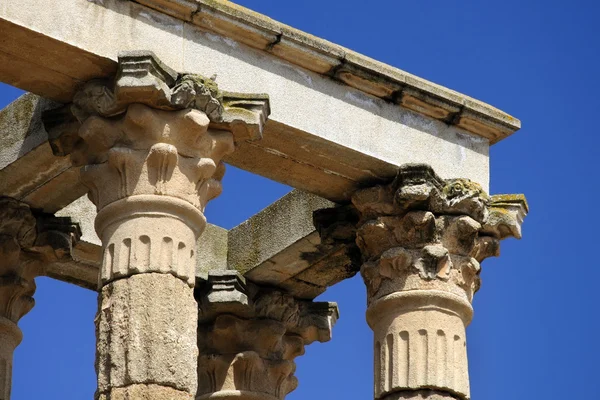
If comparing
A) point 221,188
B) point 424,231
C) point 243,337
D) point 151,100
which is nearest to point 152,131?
point 151,100

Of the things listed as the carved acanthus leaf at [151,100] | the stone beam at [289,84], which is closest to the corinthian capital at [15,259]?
Result: the stone beam at [289,84]

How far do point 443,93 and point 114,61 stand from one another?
487cm

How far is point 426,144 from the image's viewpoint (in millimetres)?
26641

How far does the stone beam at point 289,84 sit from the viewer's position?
23.7 meters

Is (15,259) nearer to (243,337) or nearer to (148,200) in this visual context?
(243,337)

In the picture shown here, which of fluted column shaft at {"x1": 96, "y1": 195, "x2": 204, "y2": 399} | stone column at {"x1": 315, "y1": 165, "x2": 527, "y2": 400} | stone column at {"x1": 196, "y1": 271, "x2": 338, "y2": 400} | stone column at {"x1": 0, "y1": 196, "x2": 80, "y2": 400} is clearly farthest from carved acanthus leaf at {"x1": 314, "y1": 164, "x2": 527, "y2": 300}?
stone column at {"x1": 0, "y1": 196, "x2": 80, "y2": 400}

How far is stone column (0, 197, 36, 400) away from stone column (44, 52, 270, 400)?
2505 mm

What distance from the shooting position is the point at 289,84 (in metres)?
25.5

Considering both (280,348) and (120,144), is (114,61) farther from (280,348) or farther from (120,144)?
(280,348)

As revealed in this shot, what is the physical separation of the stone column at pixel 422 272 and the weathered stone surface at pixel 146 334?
11.5 feet

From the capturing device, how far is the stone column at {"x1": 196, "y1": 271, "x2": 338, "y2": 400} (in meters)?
28.9

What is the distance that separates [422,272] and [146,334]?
4.50m

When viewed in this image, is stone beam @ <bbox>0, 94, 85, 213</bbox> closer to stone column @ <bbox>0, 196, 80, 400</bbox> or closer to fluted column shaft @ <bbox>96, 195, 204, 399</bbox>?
stone column @ <bbox>0, 196, 80, 400</bbox>

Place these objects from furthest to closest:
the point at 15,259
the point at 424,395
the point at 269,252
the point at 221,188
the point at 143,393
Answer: the point at 269,252 → the point at 15,259 → the point at 424,395 → the point at 221,188 → the point at 143,393
